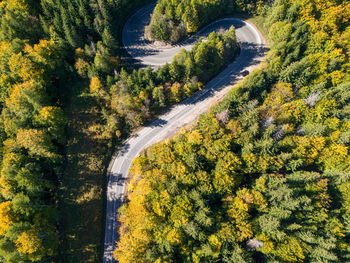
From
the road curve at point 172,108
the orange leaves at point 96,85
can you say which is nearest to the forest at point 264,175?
the road curve at point 172,108

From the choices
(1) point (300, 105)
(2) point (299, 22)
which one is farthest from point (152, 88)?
(2) point (299, 22)

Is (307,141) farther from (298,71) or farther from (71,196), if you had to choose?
(71,196)

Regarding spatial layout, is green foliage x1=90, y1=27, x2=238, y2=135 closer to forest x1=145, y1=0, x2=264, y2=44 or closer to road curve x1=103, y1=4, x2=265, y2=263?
road curve x1=103, y1=4, x2=265, y2=263

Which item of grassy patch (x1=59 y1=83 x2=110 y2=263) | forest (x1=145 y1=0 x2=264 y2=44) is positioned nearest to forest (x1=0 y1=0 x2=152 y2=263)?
grassy patch (x1=59 y1=83 x2=110 y2=263)

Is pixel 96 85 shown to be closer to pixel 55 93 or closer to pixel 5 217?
pixel 55 93

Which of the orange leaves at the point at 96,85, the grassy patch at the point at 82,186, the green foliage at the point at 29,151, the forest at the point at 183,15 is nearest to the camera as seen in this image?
the green foliage at the point at 29,151

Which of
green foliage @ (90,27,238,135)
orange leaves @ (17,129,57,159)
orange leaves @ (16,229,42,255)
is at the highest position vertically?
green foliage @ (90,27,238,135)

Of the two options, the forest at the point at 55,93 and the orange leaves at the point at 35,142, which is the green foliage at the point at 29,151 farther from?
the forest at the point at 55,93
